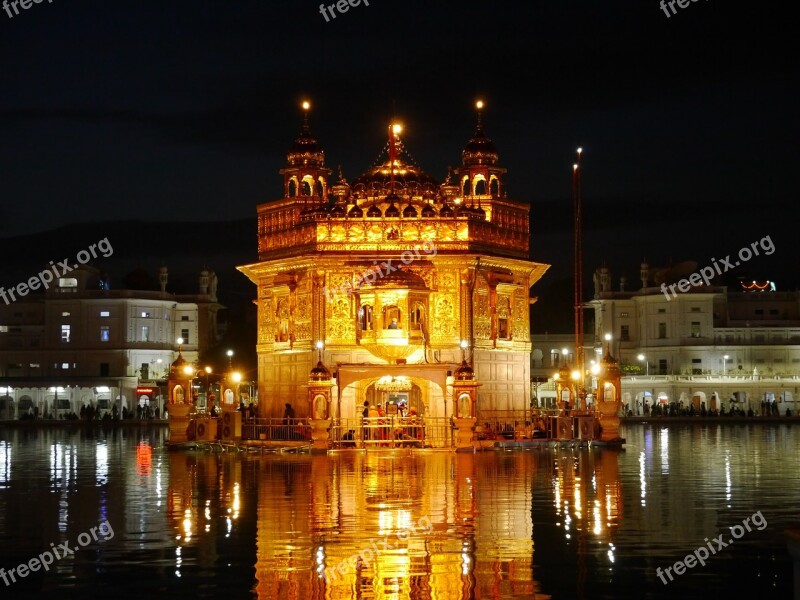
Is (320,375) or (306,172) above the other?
(306,172)

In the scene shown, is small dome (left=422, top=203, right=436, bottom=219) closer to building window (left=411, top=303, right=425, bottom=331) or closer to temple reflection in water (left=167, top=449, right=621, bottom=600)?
building window (left=411, top=303, right=425, bottom=331)

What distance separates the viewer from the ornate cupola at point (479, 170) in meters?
54.6

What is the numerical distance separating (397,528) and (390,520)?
3.51 ft

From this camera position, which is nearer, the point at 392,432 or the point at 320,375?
the point at 392,432

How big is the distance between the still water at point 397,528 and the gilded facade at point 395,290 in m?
10.9

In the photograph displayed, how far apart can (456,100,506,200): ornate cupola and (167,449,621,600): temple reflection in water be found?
62.6ft

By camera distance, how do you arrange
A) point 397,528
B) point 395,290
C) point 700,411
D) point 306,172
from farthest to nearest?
1. point 700,411
2. point 306,172
3. point 395,290
4. point 397,528

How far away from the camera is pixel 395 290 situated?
47.3m

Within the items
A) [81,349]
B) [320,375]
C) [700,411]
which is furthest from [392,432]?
[81,349]

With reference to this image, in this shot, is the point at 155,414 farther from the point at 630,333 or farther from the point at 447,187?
the point at 447,187

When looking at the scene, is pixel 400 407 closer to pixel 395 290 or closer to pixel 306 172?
pixel 395 290

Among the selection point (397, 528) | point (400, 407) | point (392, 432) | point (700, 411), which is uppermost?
point (400, 407)

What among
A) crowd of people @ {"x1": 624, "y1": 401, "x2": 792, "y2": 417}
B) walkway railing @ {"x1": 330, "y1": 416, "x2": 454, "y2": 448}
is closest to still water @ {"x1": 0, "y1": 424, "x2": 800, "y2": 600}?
walkway railing @ {"x1": 330, "y1": 416, "x2": 454, "y2": 448}

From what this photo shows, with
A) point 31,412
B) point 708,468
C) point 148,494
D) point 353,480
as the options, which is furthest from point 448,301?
point 31,412
